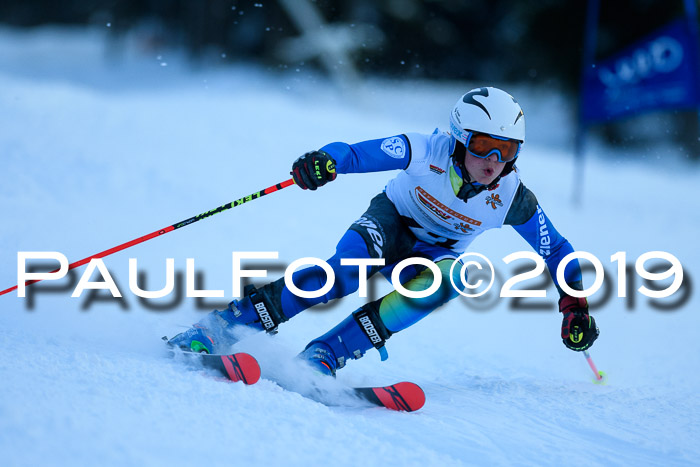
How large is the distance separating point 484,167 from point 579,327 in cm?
101

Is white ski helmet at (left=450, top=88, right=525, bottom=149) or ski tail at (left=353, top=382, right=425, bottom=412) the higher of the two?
white ski helmet at (left=450, top=88, right=525, bottom=149)

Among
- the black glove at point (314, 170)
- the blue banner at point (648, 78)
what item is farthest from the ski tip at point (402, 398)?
the blue banner at point (648, 78)

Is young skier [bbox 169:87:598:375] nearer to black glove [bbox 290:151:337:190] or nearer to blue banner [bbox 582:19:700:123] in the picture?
black glove [bbox 290:151:337:190]

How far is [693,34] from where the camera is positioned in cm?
846

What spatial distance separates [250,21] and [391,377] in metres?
20.0

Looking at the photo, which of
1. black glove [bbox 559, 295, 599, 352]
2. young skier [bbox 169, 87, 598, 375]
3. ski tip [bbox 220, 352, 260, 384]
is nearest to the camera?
ski tip [bbox 220, 352, 260, 384]

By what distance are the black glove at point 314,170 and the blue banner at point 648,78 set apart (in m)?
6.86

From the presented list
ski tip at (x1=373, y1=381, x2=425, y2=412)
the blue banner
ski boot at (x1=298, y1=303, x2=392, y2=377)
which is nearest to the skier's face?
ski boot at (x1=298, y1=303, x2=392, y2=377)

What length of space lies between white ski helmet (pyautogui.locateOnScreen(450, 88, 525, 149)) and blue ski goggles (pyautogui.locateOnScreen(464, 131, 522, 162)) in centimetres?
2

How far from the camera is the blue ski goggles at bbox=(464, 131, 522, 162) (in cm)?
336

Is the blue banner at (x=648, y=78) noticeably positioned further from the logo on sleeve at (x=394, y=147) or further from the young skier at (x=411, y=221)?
the logo on sleeve at (x=394, y=147)

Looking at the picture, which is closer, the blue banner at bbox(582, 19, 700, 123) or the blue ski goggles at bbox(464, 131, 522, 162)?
the blue ski goggles at bbox(464, 131, 522, 162)

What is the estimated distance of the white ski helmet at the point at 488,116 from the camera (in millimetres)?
3338

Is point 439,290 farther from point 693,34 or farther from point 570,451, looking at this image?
point 693,34
